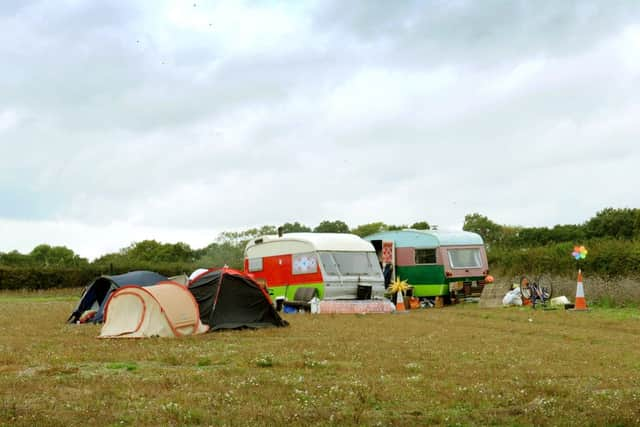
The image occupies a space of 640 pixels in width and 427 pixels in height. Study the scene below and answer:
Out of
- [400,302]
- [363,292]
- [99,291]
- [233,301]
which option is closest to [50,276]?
[99,291]

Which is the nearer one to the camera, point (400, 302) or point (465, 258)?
point (400, 302)

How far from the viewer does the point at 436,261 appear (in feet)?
92.1

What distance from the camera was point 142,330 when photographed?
16453mm

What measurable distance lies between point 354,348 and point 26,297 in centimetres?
3409

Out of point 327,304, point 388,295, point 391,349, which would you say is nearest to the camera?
point 391,349

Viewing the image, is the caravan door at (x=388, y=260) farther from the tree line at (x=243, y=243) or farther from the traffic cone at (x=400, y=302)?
the tree line at (x=243, y=243)

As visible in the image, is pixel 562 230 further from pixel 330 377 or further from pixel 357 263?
pixel 330 377

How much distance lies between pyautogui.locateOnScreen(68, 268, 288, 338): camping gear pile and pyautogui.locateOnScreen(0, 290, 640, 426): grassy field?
Answer: 0.79 meters

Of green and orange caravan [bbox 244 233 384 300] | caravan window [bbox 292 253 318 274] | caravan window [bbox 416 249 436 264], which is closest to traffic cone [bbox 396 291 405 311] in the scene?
green and orange caravan [bbox 244 233 384 300]

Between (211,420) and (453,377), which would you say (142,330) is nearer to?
(453,377)

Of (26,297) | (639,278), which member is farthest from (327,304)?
(26,297)

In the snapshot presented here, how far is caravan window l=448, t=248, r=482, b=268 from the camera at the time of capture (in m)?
28.3

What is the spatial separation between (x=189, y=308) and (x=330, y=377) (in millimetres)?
7769

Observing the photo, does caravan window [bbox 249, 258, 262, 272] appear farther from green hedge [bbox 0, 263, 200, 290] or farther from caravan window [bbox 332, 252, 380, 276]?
green hedge [bbox 0, 263, 200, 290]
